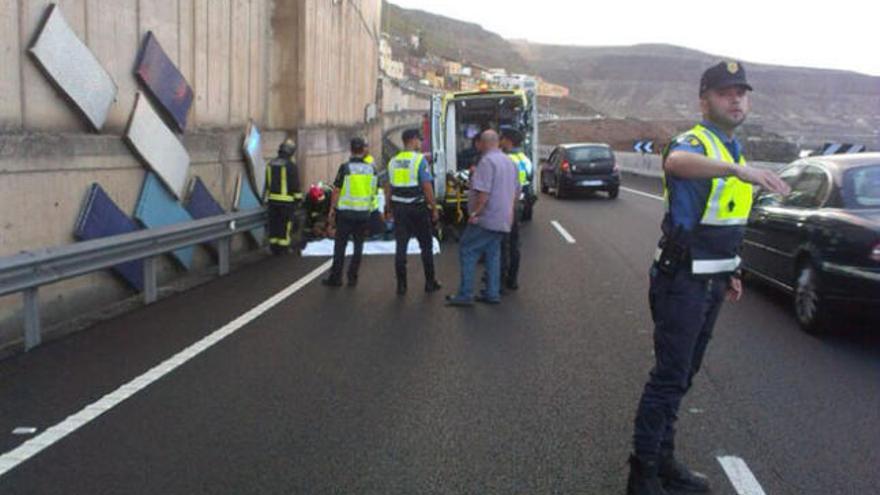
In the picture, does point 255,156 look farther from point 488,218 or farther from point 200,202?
point 488,218

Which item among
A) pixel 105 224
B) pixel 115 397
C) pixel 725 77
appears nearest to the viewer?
pixel 725 77

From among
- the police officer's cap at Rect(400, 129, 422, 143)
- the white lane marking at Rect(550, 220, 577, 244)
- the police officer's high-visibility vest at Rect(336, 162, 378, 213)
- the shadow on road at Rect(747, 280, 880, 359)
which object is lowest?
the white lane marking at Rect(550, 220, 577, 244)

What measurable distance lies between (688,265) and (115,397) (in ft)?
12.2

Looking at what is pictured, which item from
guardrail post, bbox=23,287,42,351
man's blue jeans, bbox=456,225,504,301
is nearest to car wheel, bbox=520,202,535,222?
man's blue jeans, bbox=456,225,504,301

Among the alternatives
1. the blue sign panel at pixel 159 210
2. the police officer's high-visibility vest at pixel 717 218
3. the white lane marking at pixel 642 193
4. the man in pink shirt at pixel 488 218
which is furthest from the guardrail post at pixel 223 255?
the white lane marking at pixel 642 193

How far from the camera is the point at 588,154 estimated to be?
2488 centimetres

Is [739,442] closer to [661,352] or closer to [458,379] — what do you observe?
[661,352]

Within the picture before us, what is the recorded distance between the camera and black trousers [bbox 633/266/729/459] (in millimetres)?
4156

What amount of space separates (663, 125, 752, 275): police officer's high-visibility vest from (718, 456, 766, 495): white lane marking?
1.07 m

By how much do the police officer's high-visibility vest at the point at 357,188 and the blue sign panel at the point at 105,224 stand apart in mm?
2319

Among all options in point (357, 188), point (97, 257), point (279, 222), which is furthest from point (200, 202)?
point (97, 257)

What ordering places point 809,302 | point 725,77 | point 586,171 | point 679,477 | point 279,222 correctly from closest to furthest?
point 725,77 < point 679,477 < point 809,302 < point 279,222 < point 586,171

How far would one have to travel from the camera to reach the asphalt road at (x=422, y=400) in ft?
14.7

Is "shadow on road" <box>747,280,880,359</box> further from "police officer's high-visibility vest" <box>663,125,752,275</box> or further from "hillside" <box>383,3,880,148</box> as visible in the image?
"hillside" <box>383,3,880,148</box>
